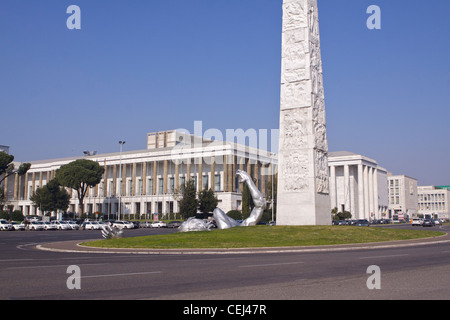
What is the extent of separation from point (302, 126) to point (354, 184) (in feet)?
313

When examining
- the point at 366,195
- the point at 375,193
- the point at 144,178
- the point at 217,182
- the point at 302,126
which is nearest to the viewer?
the point at 302,126

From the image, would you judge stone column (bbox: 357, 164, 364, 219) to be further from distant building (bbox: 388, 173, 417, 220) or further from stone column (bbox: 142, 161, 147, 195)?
stone column (bbox: 142, 161, 147, 195)

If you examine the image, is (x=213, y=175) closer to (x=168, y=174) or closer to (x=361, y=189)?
(x=168, y=174)

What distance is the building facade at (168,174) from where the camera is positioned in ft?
351

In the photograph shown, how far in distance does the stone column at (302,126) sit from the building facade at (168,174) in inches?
2502

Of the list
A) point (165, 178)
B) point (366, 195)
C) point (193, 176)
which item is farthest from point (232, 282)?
point (366, 195)

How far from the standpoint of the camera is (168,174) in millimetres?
118750

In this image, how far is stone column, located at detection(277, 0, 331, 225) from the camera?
34688 millimetres
